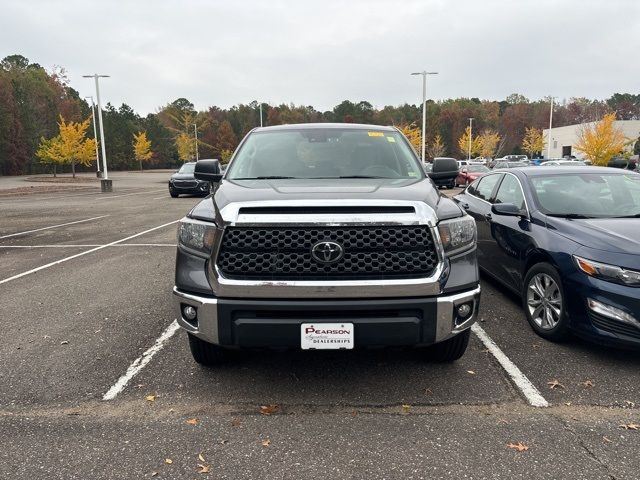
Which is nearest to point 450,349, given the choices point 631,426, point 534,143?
point 631,426

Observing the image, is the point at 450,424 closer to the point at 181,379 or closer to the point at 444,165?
the point at 181,379

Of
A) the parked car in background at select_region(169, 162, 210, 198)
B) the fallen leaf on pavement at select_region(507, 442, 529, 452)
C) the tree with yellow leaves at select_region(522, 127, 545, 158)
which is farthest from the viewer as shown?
the tree with yellow leaves at select_region(522, 127, 545, 158)

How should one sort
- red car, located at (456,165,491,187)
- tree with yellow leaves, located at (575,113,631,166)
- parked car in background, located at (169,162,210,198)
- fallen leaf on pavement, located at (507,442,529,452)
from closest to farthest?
fallen leaf on pavement, located at (507,442,529,452)
parked car in background, located at (169,162,210,198)
red car, located at (456,165,491,187)
tree with yellow leaves, located at (575,113,631,166)

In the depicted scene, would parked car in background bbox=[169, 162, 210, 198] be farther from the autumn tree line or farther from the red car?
the autumn tree line

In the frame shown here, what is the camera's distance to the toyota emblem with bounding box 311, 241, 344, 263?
3.03 m

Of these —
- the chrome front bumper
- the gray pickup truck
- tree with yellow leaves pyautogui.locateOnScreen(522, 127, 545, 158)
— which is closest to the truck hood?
the gray pickup truck

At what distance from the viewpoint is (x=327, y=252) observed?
3.04m

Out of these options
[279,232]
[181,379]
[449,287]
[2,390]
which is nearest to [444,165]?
[449,287]

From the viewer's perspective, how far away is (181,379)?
3727 millimetres

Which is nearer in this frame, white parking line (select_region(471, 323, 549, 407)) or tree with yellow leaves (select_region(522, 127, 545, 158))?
white parking line (select_region(471, 323, 549, 407))

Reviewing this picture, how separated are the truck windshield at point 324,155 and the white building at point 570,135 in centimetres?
6508

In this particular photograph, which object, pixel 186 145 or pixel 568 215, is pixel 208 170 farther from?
pixel 186 145

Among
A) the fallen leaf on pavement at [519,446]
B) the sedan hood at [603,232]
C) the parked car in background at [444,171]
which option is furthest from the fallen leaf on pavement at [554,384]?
the parked car in background at [444,171]

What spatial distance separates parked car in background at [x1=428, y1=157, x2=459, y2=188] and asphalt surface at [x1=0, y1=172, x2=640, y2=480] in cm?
145
